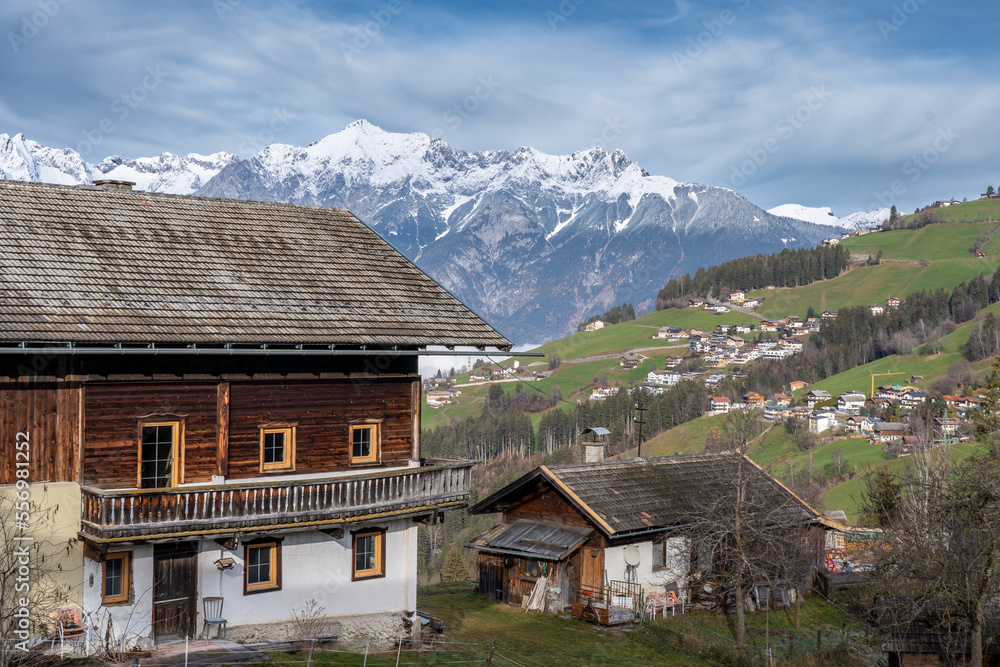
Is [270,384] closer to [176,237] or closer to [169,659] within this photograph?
[176,237]

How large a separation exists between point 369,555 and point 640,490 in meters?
13.6

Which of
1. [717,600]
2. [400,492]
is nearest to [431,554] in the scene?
[717,600]

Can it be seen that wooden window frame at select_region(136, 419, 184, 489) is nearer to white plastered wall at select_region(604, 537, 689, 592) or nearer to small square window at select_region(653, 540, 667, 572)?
white plastered wall at select_region(604, 537, 689, 592)

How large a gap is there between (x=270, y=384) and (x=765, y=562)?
2124 centimetres

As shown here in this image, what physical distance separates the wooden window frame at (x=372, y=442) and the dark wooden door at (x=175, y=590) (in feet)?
17.1

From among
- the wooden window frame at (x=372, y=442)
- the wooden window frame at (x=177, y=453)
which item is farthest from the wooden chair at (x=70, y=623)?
the wooden window frame at (x=372, y=442)

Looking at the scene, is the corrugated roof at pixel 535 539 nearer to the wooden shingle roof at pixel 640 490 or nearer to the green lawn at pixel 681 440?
the wooden shingle roof at pixel 640 490

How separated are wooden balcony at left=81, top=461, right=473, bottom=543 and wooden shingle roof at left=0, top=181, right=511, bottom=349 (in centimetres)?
368

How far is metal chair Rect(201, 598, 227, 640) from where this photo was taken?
2298cm

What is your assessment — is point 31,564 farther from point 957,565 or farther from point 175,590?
point 957,565

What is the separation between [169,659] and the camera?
68.3ft

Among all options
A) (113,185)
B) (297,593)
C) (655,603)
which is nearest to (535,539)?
(655,603)

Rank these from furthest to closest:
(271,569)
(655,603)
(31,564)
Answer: (655,603) < (271,569) < (31,564)

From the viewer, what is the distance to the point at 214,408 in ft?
78.4
